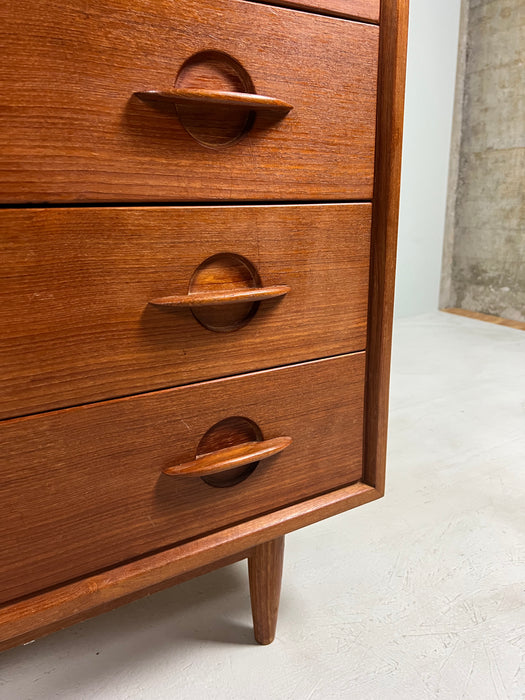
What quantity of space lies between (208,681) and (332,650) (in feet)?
0.53

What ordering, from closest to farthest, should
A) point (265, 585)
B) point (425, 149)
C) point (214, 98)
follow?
point (214, 98), point (265, 585), point (425, 149)

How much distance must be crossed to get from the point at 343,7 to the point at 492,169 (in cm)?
250

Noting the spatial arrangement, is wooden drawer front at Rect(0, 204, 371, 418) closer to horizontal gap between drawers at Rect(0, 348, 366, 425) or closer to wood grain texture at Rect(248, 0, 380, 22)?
horizontal gap between drawers at Rect(0, 348, 366, 425)

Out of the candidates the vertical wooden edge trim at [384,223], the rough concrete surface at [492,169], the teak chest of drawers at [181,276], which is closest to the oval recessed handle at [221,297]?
the teak chest of drawers at [181,276]

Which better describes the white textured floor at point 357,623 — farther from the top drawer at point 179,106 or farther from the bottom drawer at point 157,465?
the top drawer at point 179,106

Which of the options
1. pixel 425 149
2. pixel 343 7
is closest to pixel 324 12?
pixel 343 7

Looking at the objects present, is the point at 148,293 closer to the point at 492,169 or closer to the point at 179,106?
the point at 179,106

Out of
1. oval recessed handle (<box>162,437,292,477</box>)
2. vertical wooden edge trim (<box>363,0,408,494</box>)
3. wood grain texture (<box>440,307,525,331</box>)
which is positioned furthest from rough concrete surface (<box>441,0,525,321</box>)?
oval recessed handle (<box>162,437,292,477</box>)

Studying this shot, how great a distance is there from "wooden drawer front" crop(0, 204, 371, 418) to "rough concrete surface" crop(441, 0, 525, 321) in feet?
7.85

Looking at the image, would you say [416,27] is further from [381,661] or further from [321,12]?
[381,661]

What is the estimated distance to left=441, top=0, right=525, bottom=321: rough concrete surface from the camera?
2691mm

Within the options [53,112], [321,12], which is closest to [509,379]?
[321,12]

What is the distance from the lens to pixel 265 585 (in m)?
0.77

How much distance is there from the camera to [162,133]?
0.51m
